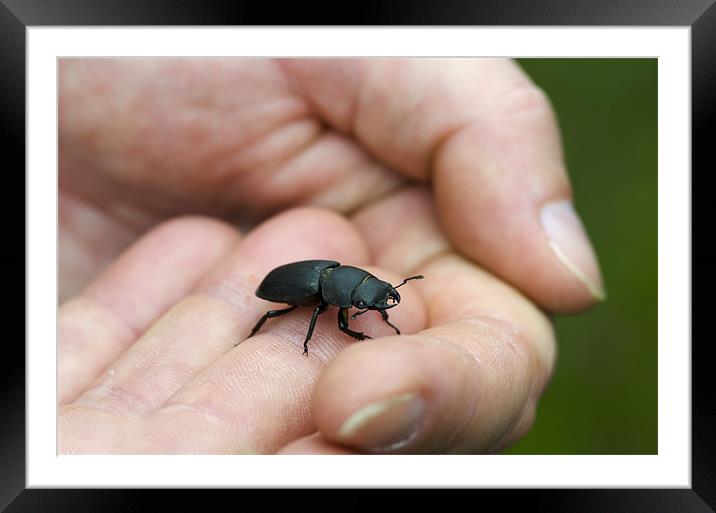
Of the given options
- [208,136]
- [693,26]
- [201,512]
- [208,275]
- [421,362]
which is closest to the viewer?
[421,362]

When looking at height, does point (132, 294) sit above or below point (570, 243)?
below

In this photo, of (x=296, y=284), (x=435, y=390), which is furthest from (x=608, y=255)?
(x=435, y=390)

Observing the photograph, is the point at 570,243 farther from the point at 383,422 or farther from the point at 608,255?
the point at 608,255

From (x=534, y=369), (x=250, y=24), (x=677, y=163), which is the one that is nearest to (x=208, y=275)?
(x=250, y=24)

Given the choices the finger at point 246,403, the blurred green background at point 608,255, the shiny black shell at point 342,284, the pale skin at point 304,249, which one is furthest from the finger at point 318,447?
the blurred green background at point 608,255

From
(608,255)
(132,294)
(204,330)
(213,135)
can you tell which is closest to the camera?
(204,330)

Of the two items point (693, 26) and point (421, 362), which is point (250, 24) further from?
point (693, 26)

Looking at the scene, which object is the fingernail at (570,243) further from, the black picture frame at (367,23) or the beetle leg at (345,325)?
the beetle leg at (345,325)
